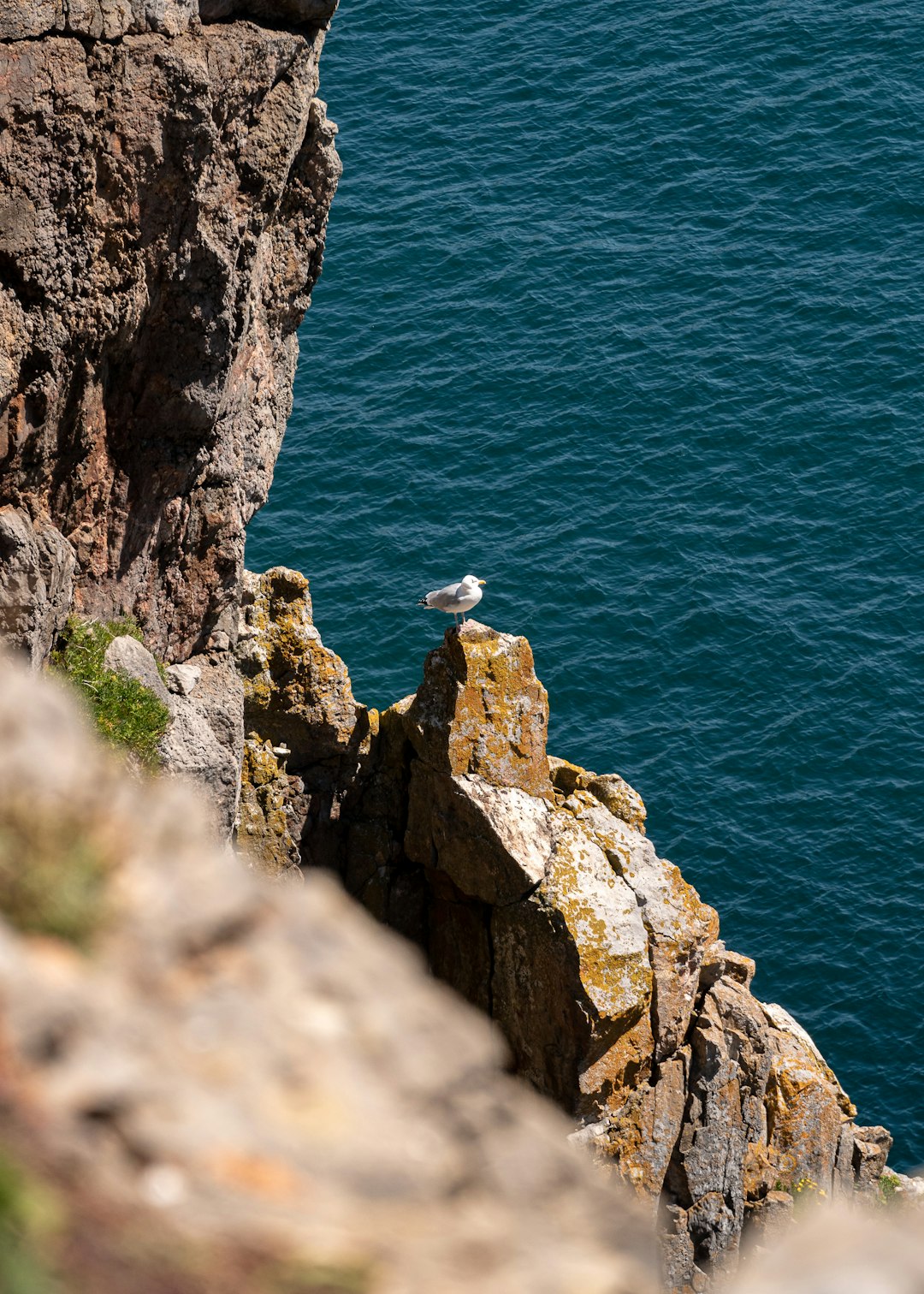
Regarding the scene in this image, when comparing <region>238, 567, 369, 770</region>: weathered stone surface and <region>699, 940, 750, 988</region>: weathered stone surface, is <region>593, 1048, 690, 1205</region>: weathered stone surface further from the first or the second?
<region>238, 567, 369, 770</region>: weathered stone surface

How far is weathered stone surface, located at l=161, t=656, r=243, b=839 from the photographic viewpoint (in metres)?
30.6

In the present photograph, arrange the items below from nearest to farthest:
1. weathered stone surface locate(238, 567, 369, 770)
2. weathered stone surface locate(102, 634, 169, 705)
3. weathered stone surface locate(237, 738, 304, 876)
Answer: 1. weathered stone surface locate(102, 634, 169, 705)
2. weathered stone surface locate(237, 738, 304, 876)
3. weathered stone surface locate(238, 567, 369, 770)

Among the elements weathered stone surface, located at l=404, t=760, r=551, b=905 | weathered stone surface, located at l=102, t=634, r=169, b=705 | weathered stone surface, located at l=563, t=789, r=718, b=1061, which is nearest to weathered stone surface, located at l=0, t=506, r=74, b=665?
weathered stone surface, located at l=102, t=634, r=169, b=705

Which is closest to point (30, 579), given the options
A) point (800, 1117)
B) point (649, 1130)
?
point (649, 1130)

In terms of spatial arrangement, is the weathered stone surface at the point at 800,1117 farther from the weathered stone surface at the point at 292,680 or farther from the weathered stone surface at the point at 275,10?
the weathered stone surface at the point at 275,10

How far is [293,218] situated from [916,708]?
126ft

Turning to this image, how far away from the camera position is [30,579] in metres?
25.1

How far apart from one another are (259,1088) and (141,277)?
76.9ft

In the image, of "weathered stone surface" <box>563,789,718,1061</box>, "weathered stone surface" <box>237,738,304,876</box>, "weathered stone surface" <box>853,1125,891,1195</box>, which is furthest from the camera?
"weathered stone surface" <box>853,1125,891,1195</box>

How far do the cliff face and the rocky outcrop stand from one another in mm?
5615

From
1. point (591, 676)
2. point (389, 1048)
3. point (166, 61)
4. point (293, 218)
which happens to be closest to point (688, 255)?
point (591, 676)

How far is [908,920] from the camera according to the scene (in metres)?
55.8

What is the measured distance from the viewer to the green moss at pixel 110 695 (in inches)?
1088

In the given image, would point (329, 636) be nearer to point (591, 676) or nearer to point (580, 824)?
point (591, 676)
